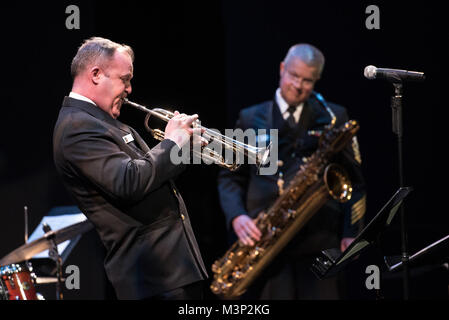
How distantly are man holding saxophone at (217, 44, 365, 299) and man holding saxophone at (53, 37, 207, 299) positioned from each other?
5.01 feet

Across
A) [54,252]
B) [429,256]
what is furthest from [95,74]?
[429,256]

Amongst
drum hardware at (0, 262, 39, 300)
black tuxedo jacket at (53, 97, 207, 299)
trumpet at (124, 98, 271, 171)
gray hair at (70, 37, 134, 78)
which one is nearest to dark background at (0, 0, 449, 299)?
drum hardware at (0, 262, 39, 300)

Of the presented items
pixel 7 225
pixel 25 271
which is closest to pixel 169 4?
pixel 7 225

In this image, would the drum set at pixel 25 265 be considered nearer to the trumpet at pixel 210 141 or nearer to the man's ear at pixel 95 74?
the trumpet at pixel 210 141

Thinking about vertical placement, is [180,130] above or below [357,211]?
above

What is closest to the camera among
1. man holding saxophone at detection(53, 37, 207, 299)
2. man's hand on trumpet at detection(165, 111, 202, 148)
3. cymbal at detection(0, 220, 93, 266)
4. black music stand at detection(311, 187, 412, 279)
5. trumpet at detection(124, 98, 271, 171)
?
black music stand at detection(311, 187, 412, 279)

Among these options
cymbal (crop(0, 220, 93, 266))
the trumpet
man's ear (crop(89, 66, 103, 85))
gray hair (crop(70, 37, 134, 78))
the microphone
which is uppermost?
gray hair (crop(70, 37, 134, 78))

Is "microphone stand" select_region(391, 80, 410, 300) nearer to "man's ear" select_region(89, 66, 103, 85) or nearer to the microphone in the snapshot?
the microphone

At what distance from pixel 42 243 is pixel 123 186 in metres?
1.06

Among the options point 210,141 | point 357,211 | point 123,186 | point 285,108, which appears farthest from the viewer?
point 285,108

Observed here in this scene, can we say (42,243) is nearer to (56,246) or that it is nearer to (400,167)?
(56,246)

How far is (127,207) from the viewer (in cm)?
266

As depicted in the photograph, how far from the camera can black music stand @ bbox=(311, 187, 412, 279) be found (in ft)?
8.09

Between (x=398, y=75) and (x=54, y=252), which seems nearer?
(x=398, y=75)
